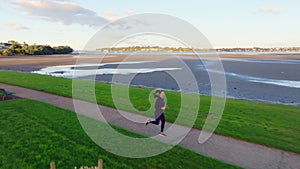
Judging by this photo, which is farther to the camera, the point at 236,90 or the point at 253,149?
the point at 236,90

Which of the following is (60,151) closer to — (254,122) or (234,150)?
(234,150)

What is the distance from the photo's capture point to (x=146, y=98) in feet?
56.1

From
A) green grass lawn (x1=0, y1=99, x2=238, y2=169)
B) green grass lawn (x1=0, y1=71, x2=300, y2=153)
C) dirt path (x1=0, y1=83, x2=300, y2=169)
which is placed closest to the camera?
green grass lawn (x1=0, y1=99, x2=238, y2=169)

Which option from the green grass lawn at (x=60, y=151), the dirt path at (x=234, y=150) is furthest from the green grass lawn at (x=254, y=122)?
the green grass lawn at (x=60, y=151)

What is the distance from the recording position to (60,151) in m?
7.16

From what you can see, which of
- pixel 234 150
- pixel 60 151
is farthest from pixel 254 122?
pixel 60 151

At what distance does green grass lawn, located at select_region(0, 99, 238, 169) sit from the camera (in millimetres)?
6621

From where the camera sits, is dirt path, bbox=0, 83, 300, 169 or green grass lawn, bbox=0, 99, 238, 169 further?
dirt path, bbox=0, 83, 300, 169

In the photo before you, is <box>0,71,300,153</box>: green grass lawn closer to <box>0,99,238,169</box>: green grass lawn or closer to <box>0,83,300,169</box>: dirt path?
<box>0,83,300,169</box>: dirt path

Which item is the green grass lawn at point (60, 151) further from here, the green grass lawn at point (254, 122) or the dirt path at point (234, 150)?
the green grass lawn at point (254, 122)

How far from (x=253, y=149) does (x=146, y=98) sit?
9708 mm

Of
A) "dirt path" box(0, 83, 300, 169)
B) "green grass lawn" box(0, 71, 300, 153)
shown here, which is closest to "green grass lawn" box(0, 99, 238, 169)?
"dirt path" box(0, 83, 300, 169)

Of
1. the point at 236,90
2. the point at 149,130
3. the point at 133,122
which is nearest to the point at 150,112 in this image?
the point at 133,122

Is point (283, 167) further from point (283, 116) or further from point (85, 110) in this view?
point (85, 110)
